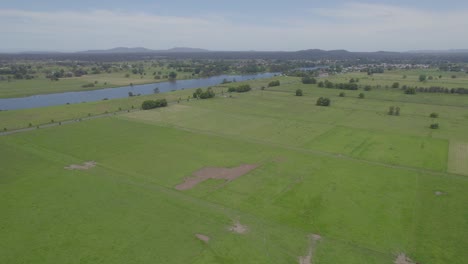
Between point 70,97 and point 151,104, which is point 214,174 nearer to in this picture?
point 151,104

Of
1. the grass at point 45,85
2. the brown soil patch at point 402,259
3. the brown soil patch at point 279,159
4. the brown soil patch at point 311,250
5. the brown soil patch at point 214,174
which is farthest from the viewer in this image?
the grass at point 45,85

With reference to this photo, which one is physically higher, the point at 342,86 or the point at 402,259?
the point at 342,86

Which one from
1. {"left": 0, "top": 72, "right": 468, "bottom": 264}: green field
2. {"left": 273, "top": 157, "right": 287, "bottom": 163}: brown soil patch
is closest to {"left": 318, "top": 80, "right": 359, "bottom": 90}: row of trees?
{"left": 0, "top": 72, "right": 468, "bottom": 264}: green field

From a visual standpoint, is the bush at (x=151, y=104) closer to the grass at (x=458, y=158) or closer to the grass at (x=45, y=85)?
the grass at (x=45, y=85)

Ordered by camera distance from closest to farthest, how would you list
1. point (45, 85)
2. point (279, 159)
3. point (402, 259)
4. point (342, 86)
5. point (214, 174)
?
point (402, 259), point (214, 174), point (279, 159), point (342, 86), point (45, 85)

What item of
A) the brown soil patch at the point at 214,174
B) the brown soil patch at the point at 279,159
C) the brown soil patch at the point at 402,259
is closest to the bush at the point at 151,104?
the brown soil patch at the point at 214,174

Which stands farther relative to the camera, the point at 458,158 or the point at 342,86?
the point at 342,86

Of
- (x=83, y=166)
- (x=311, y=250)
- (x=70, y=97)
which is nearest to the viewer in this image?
(x=311, y=250)

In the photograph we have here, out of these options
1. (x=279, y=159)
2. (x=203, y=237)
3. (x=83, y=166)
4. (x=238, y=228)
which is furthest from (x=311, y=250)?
(x=83, y=166)
